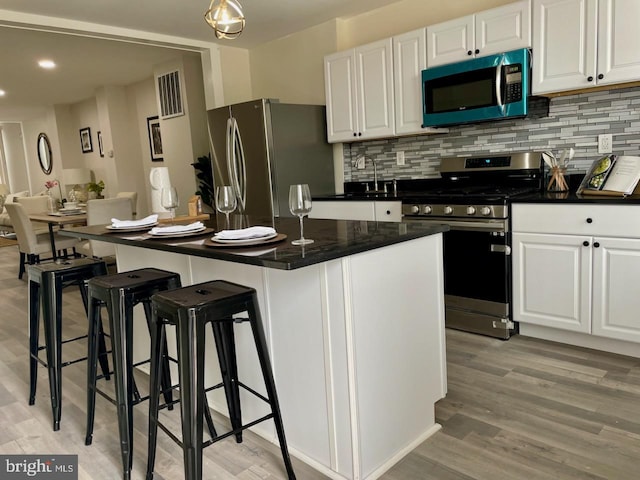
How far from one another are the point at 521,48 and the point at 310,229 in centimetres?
187

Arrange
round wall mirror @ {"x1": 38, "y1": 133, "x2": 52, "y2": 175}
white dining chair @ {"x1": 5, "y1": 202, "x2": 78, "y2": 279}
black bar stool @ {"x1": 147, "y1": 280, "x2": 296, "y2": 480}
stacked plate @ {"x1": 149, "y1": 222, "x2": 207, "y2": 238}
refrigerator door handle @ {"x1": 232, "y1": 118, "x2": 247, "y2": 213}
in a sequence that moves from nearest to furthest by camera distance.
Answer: black bar stool @ {"x1": 147, "y1": 280, "x2": 296, "y2": 480}
stacked plate @ {"x1": 149, "y1": 222, "x2": 207, "y2": 238}
refrigerator door handle @ {"x1": 232, "y1": 118, "x2": 247, "y2": 213}
white dining chair @ {"x1": 5, "y1": 202, "x2": 78, "y2": 279}
round wall mirror @ {"x1": 38, "y1": 133, "x2": 52, "y2": 175}

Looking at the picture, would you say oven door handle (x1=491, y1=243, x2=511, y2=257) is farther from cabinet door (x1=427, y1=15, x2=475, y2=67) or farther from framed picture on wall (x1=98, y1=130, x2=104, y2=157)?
framed picture on wall (x1=98, y1=130, x2=104, y2=157)

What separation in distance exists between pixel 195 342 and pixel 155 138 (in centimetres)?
631

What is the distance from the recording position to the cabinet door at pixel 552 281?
8.96ft

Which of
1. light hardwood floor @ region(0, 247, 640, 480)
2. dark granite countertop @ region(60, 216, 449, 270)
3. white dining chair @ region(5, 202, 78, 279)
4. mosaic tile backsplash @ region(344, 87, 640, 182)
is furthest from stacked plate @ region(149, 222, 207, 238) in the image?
white dining chair @ region(5, 202, 78, 279)

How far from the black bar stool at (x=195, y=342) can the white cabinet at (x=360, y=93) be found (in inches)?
96.2

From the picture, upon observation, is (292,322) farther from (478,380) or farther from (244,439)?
(478,380)

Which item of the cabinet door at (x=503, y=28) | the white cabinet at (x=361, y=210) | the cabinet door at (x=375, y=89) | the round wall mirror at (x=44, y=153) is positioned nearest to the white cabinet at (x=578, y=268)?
the white cabinet at (x=361, y=210)

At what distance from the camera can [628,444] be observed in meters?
1.88

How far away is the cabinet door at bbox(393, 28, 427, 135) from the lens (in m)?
3.50

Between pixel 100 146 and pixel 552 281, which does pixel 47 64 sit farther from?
pixel 552 281

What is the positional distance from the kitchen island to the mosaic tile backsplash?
66.0 inches

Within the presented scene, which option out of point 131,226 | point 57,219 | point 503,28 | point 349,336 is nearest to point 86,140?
point 57,219

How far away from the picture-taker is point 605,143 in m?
3.00
